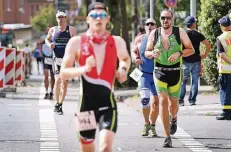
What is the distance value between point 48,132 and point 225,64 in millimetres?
3970

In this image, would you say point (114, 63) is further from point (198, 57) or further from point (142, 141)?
point (198, 57)

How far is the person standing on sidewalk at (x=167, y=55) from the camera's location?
12.6 metres

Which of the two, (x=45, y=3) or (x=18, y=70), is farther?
(x=45, y=3)

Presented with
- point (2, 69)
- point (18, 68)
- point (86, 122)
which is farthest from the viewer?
point (18, 68)

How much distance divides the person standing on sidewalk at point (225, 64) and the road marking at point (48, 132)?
334 cm

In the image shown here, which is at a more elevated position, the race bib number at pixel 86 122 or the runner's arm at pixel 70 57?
the runner's arm at pixel 70 57

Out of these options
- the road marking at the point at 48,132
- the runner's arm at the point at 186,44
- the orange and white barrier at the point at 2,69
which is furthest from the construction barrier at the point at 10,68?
the runner's arm at the point at 186,44

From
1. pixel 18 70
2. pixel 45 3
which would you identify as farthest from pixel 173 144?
pixel 45 3

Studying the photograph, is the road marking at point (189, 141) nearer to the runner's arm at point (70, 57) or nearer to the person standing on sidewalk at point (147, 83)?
the person standing on sidewalk at point (147, 83)

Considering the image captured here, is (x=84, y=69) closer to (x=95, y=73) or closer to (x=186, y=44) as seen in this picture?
(x=95, y=73)

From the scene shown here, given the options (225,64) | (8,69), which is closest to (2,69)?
(8,69)

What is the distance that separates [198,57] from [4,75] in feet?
23.8

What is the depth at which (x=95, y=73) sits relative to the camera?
9.15 metres

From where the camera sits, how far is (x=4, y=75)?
24141 mm
